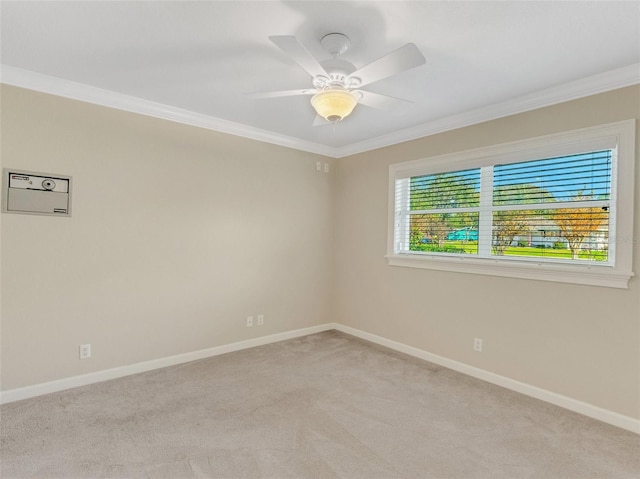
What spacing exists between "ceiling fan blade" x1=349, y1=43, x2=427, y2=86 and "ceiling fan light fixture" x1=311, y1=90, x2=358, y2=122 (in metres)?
0.12

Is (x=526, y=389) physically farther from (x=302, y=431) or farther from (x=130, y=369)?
(x=130, y=369)

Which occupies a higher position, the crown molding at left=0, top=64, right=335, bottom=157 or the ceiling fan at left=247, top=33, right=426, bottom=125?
the crown molding at left=0, top=64, right=335, bottom=157

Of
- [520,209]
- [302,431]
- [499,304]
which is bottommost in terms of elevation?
[302,431]

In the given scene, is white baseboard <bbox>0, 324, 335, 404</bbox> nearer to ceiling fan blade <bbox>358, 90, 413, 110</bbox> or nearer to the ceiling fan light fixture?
the ceiling fan light fixture

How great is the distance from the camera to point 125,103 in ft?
9.93

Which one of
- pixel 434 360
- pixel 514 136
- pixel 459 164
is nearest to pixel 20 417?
pixel 434 360

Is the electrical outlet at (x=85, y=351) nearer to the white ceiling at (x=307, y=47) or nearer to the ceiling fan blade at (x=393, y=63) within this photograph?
the white ceiling at (x=307, y=47)

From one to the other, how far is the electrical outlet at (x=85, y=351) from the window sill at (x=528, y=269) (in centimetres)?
314

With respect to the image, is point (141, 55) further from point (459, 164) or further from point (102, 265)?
point (459, 164)

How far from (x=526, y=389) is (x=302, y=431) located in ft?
6.40

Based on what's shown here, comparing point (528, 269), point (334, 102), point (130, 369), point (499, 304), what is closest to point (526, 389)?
point (499, 304)

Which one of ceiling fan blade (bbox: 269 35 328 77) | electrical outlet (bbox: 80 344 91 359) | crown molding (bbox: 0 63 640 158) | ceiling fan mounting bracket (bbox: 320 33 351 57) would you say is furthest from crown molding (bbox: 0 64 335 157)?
electrical outlet (bbox: 80 344 91 359)

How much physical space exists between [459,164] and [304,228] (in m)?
1.99

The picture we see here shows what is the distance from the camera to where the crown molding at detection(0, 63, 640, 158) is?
2.50 metres
